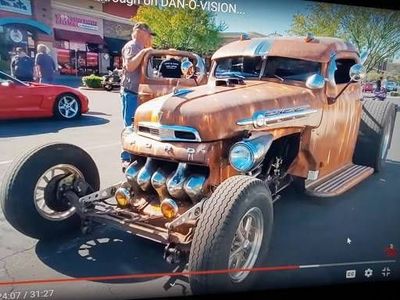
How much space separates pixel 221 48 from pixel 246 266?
4.79ft

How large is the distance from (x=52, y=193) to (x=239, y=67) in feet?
5.40

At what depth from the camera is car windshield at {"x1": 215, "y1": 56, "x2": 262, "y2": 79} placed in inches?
109

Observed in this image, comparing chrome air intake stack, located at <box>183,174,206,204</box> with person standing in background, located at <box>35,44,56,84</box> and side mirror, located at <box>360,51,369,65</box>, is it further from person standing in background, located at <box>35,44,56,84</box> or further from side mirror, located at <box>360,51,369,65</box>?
side mirror, located at <box>360,51,369,65</box>

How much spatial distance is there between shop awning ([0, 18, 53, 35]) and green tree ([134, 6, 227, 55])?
19.4 inches

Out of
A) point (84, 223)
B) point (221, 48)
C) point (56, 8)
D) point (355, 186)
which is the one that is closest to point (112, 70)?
point (56, 8)

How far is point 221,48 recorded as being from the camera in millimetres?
2543

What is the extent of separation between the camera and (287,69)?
277 centimetres

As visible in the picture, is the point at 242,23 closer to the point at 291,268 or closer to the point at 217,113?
the point at 217,113

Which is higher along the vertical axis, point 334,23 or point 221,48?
point 334,23

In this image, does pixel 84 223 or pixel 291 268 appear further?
pixel 291 268

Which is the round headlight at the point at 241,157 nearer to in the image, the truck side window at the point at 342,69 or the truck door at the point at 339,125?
the truck door at the point at 339,125

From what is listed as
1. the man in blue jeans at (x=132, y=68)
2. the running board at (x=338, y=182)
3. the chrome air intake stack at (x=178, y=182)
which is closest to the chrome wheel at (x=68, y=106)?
the man in blue jeans at (x=132, y=68)

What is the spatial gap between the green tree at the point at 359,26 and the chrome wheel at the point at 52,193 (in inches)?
69.8

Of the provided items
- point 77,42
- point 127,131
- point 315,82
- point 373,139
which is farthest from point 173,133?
point 373,139
